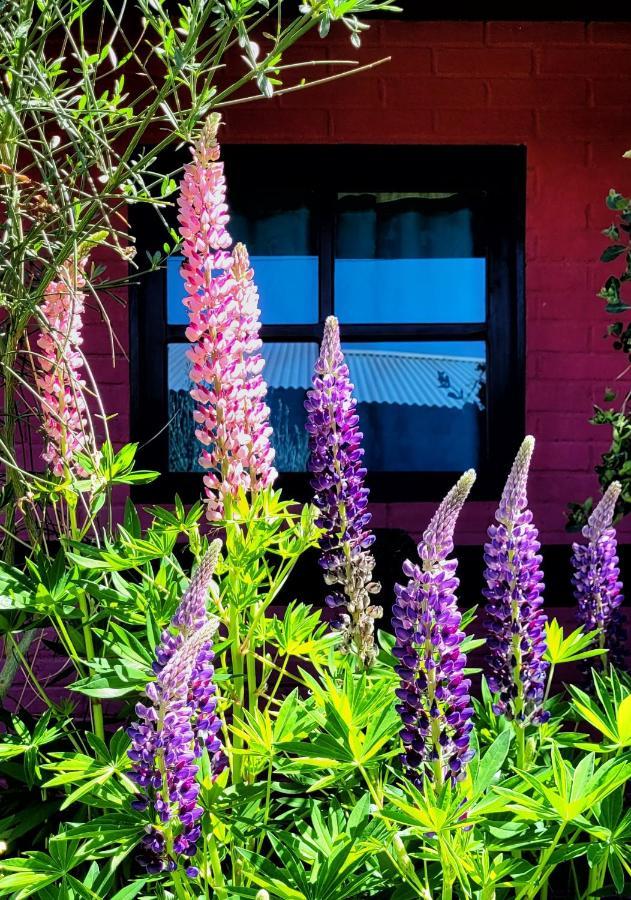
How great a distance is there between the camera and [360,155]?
127 inches

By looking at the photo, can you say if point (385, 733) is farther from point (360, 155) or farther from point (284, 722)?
point (360, 155)

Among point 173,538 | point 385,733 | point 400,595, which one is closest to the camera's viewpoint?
point 400,595

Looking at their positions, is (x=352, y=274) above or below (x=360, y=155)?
below

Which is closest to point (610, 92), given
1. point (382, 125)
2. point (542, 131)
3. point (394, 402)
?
point (542, 131)

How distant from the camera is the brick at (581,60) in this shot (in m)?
3.21

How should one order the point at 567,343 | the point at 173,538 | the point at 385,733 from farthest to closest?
the point at 567,343
the point at 173,538
the point at 385,733

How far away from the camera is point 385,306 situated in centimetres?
333

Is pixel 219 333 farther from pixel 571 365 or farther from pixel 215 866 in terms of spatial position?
pixel 571 365

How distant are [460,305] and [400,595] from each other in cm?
234

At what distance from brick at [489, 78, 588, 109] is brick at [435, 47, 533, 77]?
0.10ft

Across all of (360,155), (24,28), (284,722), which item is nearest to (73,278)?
(24,28)

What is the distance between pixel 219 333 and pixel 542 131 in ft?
6.82

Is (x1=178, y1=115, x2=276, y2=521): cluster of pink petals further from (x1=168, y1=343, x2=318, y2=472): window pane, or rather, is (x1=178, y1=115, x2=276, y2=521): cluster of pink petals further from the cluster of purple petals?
(x1=168, y1=343, x2=318, y2=472): window pane

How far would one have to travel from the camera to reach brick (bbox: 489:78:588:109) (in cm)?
320
